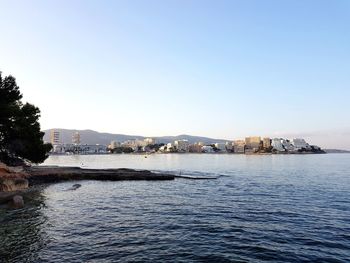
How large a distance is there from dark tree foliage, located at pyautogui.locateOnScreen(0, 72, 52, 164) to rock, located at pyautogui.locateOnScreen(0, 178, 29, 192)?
17075 millimetres

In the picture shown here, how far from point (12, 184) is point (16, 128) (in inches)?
912

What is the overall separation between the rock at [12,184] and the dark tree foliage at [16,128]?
17.1 metres

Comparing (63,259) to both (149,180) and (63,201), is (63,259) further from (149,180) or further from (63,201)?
(149,180)

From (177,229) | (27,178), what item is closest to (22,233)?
(177,229)

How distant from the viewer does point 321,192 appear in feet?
170

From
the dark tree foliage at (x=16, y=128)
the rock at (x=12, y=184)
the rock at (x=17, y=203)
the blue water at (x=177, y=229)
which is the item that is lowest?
the blue water at (x=177, y=229)

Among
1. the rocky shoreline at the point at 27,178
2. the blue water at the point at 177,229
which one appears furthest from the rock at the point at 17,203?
the blue water at the point at 177,229

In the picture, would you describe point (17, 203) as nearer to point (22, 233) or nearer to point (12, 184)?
point (22, 233)

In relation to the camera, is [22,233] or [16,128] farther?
[16,128]

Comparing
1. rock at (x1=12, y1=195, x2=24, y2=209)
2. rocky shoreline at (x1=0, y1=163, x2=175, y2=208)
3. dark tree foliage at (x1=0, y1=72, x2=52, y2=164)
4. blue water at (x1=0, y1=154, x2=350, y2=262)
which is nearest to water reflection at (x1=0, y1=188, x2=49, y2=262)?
blue water at (x1=0, y1=154, x2=350, y2=262)

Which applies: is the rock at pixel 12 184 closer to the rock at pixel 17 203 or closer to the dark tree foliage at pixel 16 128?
the rock at pixel 17 203

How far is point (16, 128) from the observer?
228 feet

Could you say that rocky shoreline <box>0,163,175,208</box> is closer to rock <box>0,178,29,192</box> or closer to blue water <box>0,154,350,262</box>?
rock <box>0,178,29,192</box>

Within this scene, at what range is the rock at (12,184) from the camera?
1859 inches
